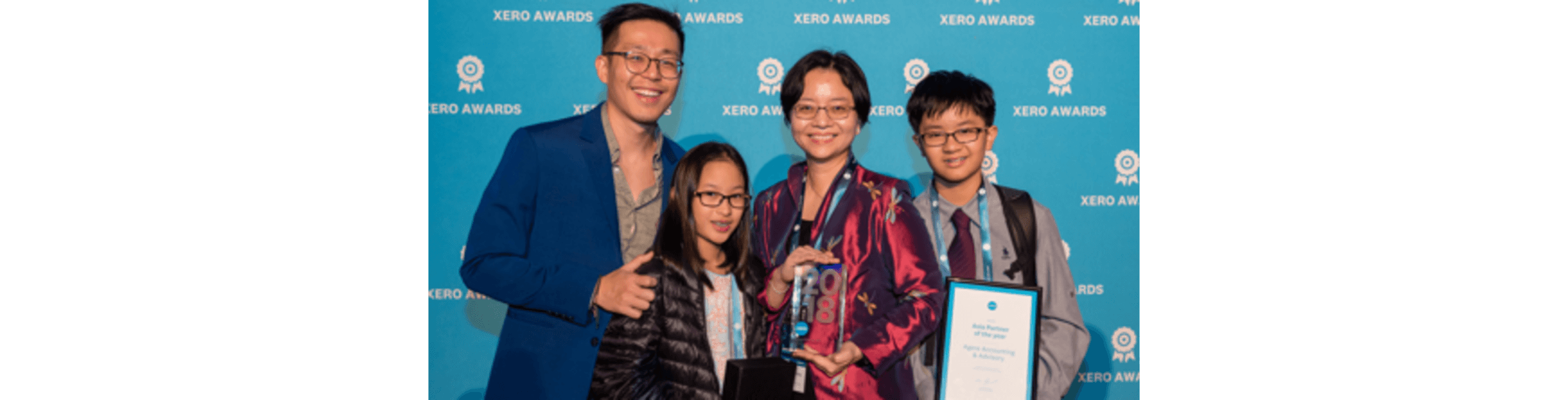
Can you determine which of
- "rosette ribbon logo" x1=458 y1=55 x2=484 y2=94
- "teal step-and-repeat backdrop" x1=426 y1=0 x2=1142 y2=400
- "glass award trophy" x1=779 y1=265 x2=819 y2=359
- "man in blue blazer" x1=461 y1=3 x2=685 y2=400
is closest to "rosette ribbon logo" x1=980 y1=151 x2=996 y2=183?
"teal step-and-repeat backdrop" x1=426 y1=0 x2=1142 y2=400

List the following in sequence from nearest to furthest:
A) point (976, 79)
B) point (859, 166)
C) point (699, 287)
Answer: point (699, 287) → point (859, 166) → point (976, 79)

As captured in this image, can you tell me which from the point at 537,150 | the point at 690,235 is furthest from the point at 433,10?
the point at 690,235

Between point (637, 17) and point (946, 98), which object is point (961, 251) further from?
point (637, 17)

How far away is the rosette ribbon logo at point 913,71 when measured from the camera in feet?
12.2

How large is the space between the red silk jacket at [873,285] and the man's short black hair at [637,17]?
96 centimetres

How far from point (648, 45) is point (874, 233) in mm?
1238

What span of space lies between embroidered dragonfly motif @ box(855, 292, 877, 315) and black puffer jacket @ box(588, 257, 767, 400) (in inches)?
25.4

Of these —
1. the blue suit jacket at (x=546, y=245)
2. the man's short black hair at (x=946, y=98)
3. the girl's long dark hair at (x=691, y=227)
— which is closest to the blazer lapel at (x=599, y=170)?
the blue suit jacket at (x=546, y=245)

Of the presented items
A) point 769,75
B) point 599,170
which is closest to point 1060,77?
point 769,75

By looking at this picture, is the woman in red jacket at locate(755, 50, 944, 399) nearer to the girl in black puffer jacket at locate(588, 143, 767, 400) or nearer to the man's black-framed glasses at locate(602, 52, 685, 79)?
the girl in black puffer jacket at locate(588, 143, 767, 400)

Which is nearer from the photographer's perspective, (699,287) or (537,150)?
(699,287)

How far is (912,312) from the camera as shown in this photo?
9.82 ft

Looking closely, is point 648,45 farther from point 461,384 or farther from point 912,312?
point 461,384

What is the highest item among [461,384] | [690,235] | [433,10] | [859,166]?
[433,10]
